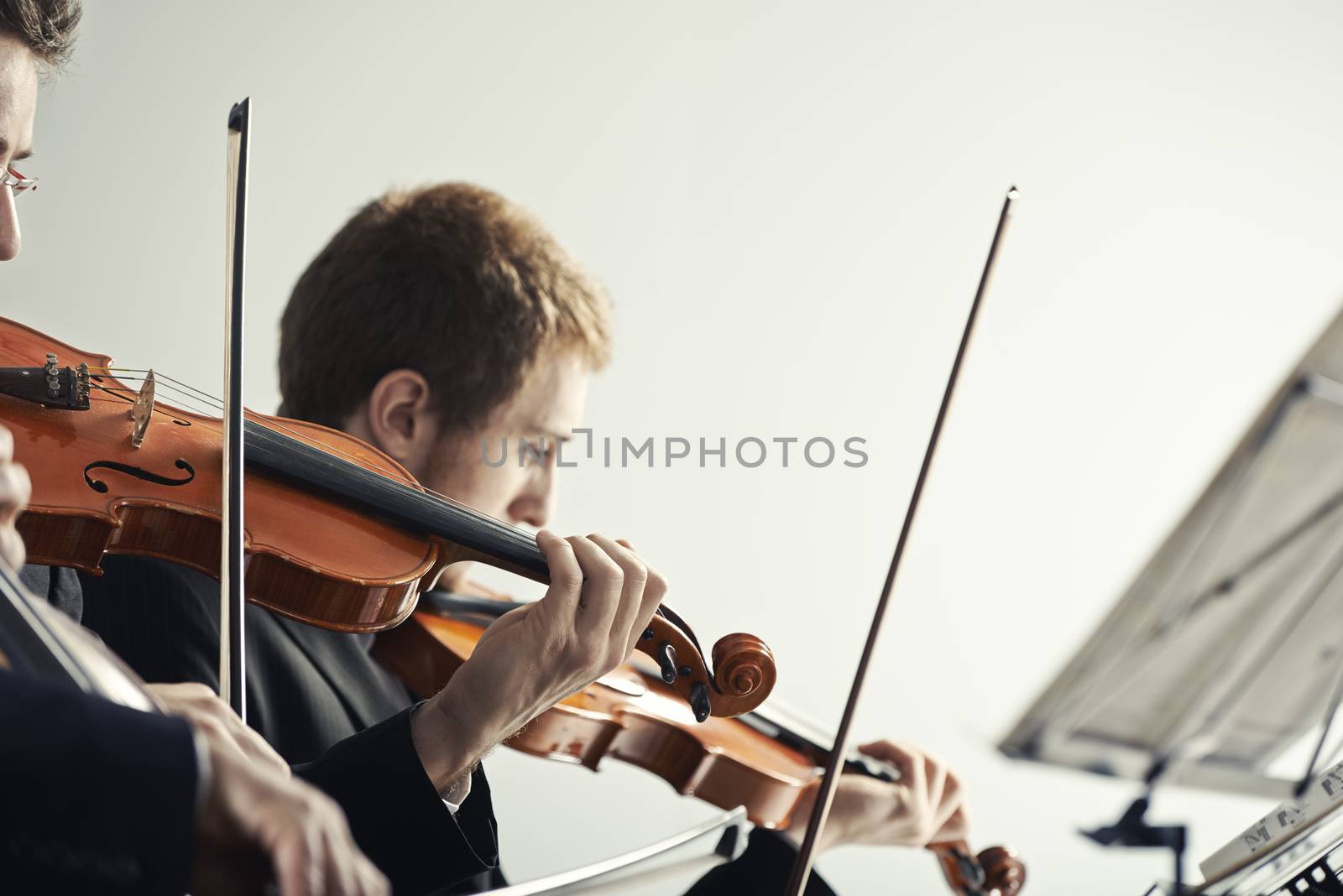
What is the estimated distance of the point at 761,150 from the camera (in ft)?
6.28

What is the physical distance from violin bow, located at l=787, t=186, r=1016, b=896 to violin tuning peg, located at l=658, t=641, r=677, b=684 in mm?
116

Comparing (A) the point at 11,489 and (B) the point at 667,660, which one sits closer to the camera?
(A) the point at 11,489

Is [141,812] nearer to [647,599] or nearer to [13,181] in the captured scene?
[647,599]

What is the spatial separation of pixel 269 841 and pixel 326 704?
633mm

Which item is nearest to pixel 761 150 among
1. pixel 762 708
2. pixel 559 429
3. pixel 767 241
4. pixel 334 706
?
pixel 767 241

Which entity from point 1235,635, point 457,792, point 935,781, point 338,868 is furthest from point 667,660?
point 1235,635

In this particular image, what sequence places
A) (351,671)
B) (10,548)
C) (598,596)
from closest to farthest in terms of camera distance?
(10,548) < (598,596) < (351,671)

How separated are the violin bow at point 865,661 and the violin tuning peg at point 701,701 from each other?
85mm

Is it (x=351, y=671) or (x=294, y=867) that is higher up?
(x=294, y=867)

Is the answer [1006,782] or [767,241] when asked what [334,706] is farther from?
[1006,782]

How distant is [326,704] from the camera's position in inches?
32.4

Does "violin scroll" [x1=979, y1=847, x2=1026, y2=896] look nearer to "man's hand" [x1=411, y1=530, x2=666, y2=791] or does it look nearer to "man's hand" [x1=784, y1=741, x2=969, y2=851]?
"man's hand" [x1=784, y1=741, x2=969, y2=851]

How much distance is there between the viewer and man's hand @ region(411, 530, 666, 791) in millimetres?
641

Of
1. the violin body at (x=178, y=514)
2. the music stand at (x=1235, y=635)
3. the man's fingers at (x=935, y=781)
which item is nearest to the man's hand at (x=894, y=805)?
the man's fingers at (x=935, y=781)
